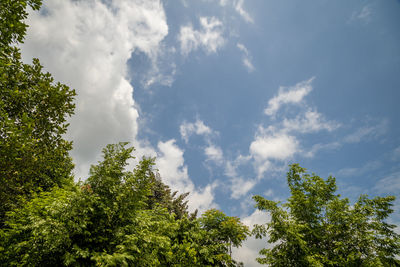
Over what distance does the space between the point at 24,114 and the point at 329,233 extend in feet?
50.5

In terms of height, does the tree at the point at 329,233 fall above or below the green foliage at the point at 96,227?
above

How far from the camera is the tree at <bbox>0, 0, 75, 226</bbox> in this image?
17.9 ft

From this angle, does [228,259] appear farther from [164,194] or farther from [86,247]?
[164,194]

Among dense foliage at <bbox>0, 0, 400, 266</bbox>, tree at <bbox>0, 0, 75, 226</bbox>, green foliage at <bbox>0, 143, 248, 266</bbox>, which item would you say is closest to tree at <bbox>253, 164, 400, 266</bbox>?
dense foliage at <bbox>0, 0, 400, 266</bbox>

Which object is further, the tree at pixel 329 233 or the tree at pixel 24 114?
the tree at pixel 329 233

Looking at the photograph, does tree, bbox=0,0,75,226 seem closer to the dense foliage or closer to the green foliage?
the dense foliage

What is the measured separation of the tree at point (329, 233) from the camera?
9633mm

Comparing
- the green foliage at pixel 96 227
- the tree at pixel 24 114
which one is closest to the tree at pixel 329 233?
the green foliage at pixel 96 227

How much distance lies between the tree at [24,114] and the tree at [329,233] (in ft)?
37.9

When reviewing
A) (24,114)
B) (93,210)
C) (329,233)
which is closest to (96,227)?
(93,210)

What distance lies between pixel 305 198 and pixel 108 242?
12.0m

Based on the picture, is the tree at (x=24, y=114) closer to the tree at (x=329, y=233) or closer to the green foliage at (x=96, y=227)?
the green foliage at (x=96, y=227)

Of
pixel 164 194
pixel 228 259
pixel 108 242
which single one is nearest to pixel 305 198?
pixel 228 259

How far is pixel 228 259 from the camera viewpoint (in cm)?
1329
